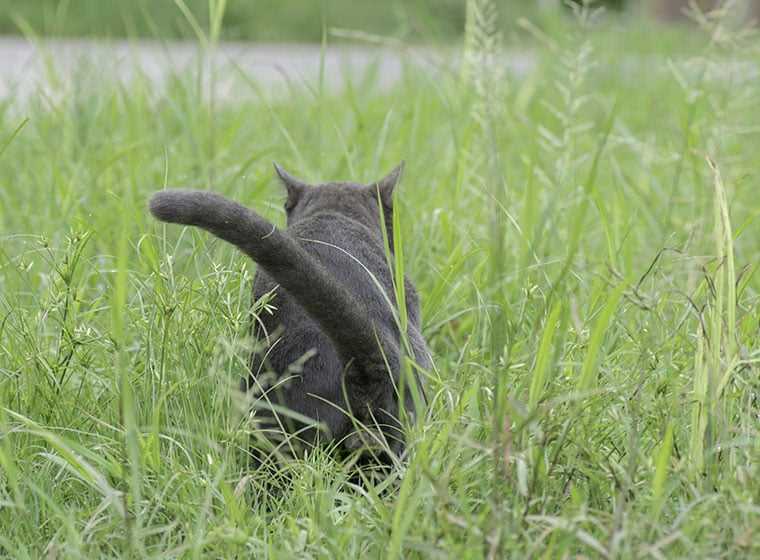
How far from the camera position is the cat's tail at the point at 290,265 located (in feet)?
5.48

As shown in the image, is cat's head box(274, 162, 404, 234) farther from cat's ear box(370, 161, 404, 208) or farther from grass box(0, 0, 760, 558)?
grass box(0, 0, 760, 558)

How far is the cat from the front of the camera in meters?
1.77

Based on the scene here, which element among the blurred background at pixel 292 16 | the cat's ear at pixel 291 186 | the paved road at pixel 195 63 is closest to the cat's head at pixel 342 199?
the cat's ear at pixel 291 186

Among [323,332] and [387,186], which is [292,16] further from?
[323,332]

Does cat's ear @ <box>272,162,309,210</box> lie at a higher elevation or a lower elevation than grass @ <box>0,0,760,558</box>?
higher

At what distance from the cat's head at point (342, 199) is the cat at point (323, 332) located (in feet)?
0.10

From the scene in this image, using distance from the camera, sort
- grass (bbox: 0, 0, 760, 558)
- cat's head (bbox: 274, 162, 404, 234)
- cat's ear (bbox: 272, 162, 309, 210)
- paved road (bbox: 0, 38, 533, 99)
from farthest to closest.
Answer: paved road (bbox: 0, 38, 533, 99) → cat's ear (bbox: 272, 162, 309, 210) → cat's head (bbox: 274, 162, 404, 234) → grass (bbox: 0, 0, 760, 558)

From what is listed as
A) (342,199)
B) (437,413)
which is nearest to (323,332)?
(437,413)

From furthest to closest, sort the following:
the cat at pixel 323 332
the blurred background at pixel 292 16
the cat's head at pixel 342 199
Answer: the blurred background at pixel 292 16 → the cat's head at pixel 342 199 → the cat at pixel 323 332

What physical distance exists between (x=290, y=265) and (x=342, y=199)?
2.70 ft

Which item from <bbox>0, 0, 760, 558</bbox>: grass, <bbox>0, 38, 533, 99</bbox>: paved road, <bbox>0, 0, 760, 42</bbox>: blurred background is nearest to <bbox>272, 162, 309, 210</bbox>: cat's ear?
<bbox>0, 0, 760, 558</bbox>: grass

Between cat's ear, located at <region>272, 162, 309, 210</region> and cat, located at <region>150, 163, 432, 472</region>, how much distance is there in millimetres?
159

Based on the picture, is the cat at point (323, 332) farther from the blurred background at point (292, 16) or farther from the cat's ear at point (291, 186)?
the blurred background at point (292, 16)

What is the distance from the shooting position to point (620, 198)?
3.38 m
